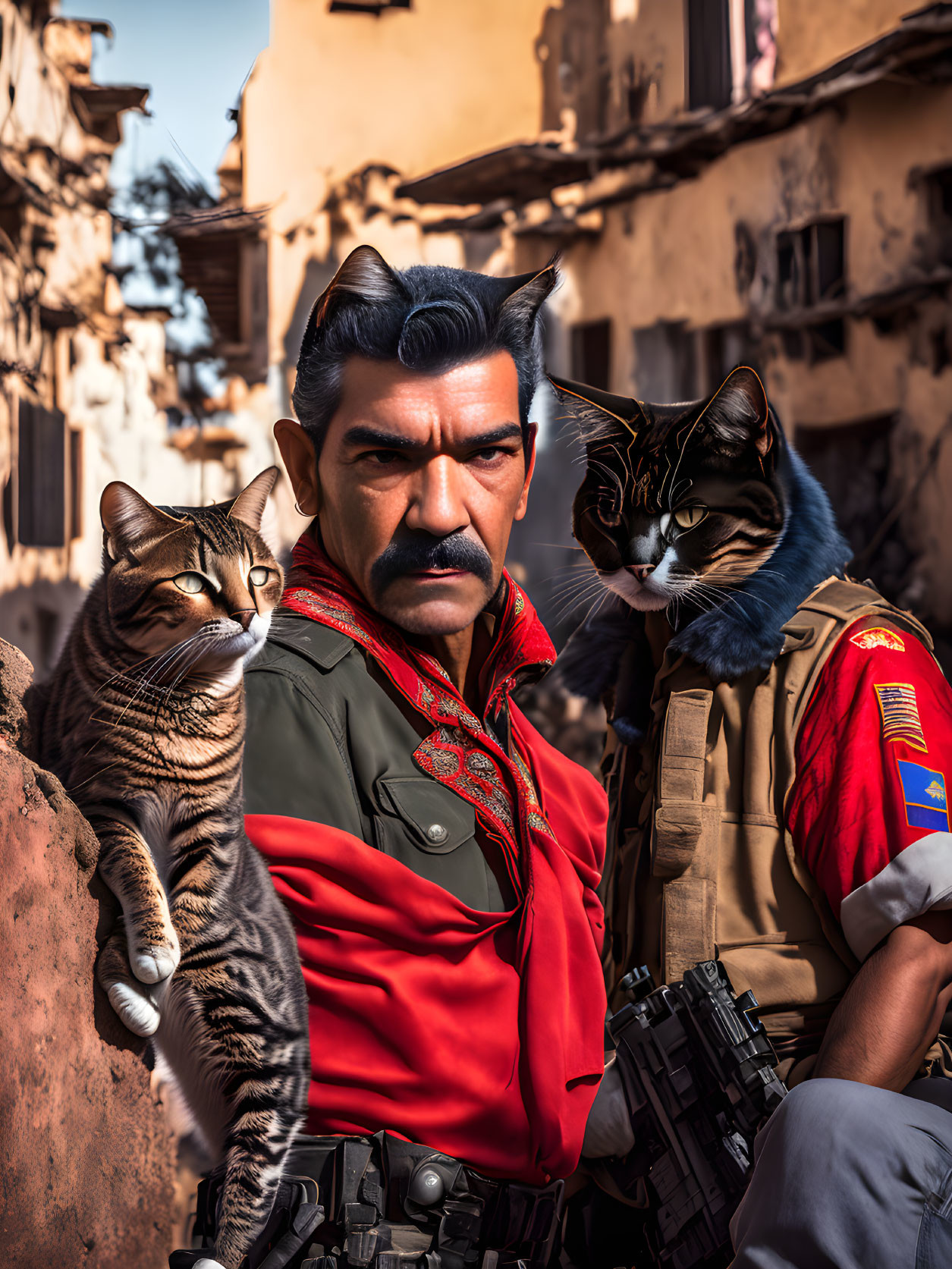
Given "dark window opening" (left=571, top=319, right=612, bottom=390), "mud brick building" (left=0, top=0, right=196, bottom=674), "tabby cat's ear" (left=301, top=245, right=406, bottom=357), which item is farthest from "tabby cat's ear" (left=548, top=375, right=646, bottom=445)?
"dark window opening" (left=571, top=319, right=612, bottom=390)

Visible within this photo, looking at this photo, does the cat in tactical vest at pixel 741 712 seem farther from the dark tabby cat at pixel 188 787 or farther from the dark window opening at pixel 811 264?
the dark window opening at pixel 811 264

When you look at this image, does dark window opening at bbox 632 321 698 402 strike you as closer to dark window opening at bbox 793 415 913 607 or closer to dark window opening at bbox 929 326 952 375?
dark window opening at bbox 793 415 913 607

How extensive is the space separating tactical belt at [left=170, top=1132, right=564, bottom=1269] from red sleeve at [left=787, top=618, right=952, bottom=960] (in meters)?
0.66

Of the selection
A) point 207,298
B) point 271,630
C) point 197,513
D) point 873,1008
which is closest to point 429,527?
point 271,630

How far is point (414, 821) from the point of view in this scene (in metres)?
1.63

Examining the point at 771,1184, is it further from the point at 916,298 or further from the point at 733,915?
the point at 916,298

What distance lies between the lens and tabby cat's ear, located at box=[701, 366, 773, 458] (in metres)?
1.86

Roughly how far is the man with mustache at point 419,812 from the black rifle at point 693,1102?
62 millimetres

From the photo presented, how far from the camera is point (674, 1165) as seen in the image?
178 cm

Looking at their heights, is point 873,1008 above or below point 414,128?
below

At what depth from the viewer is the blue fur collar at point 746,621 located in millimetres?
1912

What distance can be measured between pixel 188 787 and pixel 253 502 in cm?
37

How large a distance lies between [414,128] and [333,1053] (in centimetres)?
490

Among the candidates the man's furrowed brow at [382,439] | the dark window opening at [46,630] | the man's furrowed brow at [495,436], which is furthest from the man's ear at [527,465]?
the dark window opening at [46,630]
